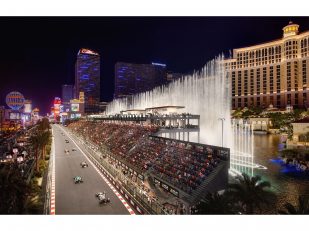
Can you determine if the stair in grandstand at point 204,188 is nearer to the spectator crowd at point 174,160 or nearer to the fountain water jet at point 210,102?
the spectator crowd at point 174,160


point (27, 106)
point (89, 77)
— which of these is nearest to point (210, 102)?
point (27, 106)

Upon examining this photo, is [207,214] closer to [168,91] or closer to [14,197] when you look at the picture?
[14,197]

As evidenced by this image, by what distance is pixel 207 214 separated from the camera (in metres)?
12.4

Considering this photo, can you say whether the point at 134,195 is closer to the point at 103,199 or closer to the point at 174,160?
the point at 103,199

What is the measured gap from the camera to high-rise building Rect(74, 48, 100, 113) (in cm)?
16925

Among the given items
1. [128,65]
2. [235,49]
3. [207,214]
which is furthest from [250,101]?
[128,65]

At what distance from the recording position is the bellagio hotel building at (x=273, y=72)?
7900 cm

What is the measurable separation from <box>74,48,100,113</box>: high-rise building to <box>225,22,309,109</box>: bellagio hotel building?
104 metres

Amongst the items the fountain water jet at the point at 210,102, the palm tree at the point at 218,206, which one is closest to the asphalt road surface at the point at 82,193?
the palm tree at the point at 218,206

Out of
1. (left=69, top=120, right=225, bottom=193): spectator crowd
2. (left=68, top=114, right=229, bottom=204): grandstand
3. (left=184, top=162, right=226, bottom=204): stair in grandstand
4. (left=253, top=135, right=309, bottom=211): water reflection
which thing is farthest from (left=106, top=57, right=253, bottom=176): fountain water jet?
(left=184, top=162, right=226, bottom=204): stair in grandstand

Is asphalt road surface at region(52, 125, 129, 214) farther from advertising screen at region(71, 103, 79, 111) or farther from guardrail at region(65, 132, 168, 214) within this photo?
advertising screen at region(71, 103, 79, 111)

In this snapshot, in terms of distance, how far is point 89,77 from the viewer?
583 feet

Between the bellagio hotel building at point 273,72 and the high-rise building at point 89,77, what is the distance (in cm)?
10448

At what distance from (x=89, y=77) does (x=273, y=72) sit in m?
130
